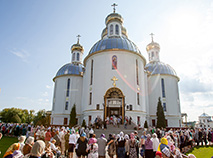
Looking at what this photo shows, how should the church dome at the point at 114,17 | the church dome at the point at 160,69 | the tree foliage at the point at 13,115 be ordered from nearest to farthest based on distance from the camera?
the church dome at the point at 114,17 → the church dome at the point at 160,69 → the tree foliage at the point at 13,115

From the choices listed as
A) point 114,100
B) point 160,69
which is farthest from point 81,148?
point 160,69

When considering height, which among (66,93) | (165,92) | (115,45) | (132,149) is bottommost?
(132,149)

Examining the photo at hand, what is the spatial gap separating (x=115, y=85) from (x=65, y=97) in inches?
586

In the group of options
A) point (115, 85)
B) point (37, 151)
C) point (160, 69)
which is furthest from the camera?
point (160, 69)

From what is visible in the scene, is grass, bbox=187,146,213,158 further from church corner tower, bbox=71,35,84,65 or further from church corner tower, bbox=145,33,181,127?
church corner tower, bbox=71,35,84,65

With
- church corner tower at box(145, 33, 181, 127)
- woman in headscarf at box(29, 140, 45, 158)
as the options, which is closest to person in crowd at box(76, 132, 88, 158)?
woman in headscarf at box(29, 140, 45, 158)

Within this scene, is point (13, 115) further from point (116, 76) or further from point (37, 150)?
point (37, 150)

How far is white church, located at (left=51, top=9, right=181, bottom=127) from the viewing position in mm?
25562

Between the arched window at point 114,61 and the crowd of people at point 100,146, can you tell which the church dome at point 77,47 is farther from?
the crowd of people at point 100,146

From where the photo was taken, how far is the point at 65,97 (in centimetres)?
3581

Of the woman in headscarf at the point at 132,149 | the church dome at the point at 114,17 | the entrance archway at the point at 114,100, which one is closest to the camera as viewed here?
the woman in headscarf at the point at 132,149

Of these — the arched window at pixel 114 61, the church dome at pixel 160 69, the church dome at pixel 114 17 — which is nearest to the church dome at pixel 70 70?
the arched window at pixel 114 61

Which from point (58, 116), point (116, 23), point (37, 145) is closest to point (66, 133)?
point (37, 145)

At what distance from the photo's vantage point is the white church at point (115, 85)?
25562 mm
